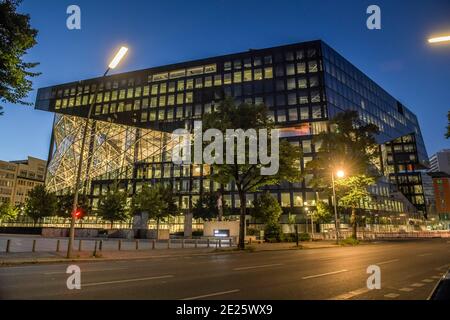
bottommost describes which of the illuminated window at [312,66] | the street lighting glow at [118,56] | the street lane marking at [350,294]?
the street lane marking at [350,294]

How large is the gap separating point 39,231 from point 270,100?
178ft

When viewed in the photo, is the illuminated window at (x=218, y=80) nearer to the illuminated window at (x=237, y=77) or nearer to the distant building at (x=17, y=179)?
the illuminated window at (x=237, y=77)

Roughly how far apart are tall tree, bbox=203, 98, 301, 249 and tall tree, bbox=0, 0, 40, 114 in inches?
602

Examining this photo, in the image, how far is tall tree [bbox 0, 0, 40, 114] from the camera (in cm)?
1416

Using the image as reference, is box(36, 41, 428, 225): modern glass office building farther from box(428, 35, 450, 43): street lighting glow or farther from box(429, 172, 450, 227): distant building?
box(428, 35, 450, 43): street lighting glow

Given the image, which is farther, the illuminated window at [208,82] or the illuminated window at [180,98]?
the illuminated window at [180,98]

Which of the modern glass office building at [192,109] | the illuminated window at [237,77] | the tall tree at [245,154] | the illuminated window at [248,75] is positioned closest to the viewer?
the tall tree at [245,154]

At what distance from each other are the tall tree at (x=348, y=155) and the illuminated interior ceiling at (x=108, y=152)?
5006 centimetres

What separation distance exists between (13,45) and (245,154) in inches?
692

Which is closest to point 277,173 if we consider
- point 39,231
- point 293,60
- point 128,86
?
point 39,231

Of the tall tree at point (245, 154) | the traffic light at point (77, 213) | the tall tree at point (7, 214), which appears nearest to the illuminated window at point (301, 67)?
the tall tree at point (245, 154)

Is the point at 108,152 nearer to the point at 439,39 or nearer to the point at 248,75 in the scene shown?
the point at 248,75

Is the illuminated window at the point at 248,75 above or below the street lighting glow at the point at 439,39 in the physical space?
above

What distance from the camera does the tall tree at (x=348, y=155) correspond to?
36781mm
